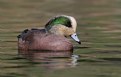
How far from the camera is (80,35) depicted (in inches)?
667

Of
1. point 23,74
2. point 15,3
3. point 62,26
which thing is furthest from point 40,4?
point 23,74

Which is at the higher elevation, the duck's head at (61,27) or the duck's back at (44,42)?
the duck's head at (61,27)

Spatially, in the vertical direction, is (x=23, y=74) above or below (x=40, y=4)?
below

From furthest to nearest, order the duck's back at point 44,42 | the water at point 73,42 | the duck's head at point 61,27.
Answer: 1. the duck's head at point 61,27
2. the duck's back at point 44,42
3. the water at point 73,42

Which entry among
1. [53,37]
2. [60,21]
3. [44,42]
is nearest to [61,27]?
[60,21]

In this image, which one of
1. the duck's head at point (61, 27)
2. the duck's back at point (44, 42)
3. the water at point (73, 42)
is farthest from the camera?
the duck's head at point (61, 27)

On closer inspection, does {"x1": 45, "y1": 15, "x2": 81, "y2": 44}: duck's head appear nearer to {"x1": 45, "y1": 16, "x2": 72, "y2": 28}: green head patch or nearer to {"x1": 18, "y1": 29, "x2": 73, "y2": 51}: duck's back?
{"x1": 45, "y1": 16, "x2": 72, "y2": 28}: green head patch

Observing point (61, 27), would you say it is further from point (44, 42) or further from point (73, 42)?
point (73, 42)

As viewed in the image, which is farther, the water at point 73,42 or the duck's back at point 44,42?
the duck's back at point 44,42

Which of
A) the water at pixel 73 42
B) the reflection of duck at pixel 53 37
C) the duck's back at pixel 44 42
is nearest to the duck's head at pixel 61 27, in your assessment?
the reflection of duck at pixel 53 37

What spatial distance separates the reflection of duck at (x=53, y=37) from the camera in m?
14.1

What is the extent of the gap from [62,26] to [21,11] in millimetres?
10714

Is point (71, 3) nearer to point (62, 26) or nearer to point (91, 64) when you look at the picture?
point (62, 26)

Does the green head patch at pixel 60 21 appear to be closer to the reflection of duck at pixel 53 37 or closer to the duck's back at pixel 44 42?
the reflection of duck at pixel 53 37
